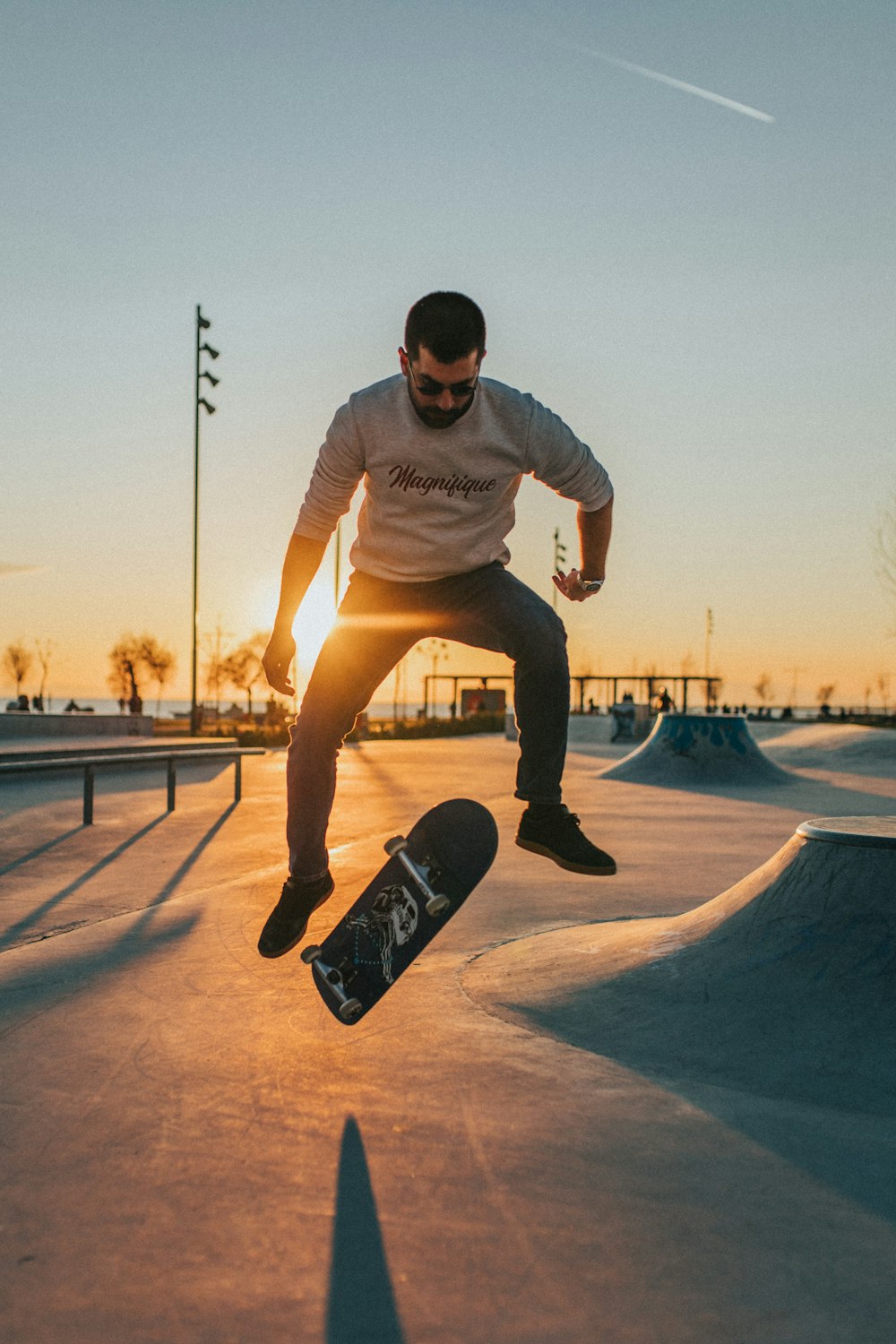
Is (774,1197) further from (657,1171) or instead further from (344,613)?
(344,613)

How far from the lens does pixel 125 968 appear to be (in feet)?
15.3

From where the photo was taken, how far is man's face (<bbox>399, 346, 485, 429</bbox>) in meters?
3.08

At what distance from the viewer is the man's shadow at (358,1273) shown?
6.45ft

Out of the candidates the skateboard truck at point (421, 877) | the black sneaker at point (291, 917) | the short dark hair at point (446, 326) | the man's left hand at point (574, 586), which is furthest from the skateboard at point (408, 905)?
the short dark hair at point (446, 326)

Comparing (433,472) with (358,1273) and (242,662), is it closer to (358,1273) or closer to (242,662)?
(358,1273)

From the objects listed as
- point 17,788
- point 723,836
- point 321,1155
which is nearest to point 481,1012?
point 321,1155

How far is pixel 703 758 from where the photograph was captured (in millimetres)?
16094

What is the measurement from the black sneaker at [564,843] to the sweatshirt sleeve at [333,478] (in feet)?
4.03

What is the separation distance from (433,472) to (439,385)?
0.93 feet

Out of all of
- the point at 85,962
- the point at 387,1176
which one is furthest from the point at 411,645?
the point at 85,962

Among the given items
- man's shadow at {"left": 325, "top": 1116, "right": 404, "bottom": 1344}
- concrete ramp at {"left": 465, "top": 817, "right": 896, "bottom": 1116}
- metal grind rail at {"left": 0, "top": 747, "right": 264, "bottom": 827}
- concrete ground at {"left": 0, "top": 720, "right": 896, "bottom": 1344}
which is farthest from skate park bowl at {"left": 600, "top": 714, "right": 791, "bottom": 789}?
man's shadow at {"left": 325, "top": 1116, "right": 404, "bottom": 1344}

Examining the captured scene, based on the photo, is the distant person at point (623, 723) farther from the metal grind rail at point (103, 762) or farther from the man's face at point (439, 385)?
the man's face at point (439, 385)

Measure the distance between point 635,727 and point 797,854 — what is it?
3156 cm

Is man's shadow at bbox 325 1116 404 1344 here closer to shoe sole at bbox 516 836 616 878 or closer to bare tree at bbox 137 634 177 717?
shoe sole at bbox 516 836 616 878
